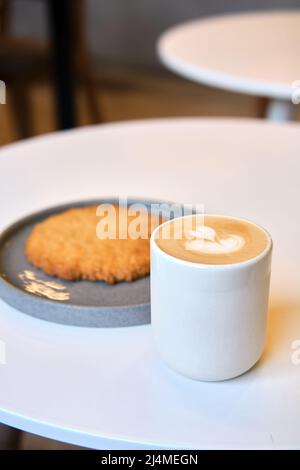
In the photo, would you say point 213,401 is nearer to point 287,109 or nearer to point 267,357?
point 267,357

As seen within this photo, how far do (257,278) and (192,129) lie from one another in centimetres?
55

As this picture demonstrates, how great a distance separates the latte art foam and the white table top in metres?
0.63

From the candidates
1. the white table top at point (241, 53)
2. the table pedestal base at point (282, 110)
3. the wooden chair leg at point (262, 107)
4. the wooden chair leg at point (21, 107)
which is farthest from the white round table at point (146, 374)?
the wooden chair leg at point (21, 107)

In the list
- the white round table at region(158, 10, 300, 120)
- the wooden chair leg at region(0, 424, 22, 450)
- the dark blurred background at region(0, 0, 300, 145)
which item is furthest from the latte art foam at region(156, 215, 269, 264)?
the dark blurred background at region(0, 0, 300, 145)

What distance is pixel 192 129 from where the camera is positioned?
922 millimetres

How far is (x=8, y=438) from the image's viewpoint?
2.39 ft

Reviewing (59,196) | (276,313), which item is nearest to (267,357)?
(276,313)

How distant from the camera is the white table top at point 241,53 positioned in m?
1.06

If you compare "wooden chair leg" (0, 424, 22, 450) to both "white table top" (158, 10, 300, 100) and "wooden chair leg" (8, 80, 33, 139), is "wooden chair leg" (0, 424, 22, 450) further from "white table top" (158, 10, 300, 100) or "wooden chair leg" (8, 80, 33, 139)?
"wooden chair leg" (8, 80, 33, 139)

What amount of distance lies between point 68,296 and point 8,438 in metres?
0.30

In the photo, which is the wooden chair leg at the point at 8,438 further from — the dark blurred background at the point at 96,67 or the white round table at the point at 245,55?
the dark blurred background at the point at 96,67

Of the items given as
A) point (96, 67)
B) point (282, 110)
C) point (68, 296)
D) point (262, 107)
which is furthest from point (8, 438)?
point (96, 67)

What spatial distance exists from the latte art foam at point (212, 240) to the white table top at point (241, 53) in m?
0.63

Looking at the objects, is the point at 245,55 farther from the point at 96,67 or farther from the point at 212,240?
the point at 96,67
